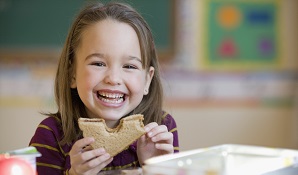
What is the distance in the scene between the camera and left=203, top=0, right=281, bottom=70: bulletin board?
3658mm

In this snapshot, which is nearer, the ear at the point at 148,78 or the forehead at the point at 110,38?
the forehead at the point at 110,38

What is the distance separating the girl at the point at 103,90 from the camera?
1059 mm

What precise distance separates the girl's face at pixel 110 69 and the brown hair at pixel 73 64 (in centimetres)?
3

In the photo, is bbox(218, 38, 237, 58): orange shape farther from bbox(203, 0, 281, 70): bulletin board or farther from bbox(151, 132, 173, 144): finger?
bbox(151, 132, 173, 144): finger

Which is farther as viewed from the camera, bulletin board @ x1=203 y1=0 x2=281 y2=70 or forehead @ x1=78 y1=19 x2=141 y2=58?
bulletin board @ x1=203 y1=0 x2=281 y2=70

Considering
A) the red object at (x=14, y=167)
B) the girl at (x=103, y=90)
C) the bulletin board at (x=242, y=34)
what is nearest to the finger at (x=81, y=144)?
the girl at (x=103, y=90)

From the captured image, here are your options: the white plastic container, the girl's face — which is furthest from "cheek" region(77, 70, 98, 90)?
the white plastic container

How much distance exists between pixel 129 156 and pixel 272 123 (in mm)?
2748

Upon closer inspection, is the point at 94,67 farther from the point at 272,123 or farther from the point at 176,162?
the point at 272,123

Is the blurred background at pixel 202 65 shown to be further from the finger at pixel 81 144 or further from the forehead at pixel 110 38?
the finger at pixel 81 144

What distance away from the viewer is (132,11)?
1.22m

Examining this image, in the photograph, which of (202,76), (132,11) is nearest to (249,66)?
(202,76)

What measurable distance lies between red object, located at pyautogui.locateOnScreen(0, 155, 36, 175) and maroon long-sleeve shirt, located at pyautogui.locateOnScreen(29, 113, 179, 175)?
47 centimetres

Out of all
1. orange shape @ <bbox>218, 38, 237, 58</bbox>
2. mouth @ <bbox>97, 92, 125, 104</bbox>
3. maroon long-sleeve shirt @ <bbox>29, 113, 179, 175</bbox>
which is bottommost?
maroon long-sleeve shirt @ <bbox>29, 113, 179, 175</bbox>
